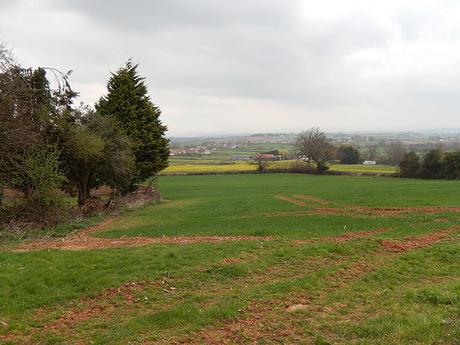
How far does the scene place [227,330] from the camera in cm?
753

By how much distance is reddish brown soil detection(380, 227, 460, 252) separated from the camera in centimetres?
1431

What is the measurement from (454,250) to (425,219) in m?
8.43

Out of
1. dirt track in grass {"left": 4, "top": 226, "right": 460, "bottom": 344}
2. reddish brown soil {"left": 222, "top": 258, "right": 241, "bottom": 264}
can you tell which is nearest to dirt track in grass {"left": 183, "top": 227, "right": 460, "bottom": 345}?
dirt track in grass {"left": 4, "top": 226, "right": 460, "bottom": 344}

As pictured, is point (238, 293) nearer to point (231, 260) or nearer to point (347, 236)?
point (231, 260)

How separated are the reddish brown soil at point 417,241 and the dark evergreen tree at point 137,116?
2645 cm

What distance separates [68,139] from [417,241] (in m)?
23.1

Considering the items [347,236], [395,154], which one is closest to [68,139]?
[347,236]

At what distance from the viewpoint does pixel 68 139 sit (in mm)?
28688

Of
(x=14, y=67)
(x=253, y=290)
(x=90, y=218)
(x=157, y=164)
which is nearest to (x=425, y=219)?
(x=253, y=290)

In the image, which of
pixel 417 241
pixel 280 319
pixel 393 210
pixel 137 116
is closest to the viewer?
pixel 280 319

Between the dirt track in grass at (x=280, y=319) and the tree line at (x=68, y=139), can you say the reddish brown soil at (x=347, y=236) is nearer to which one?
the dirt track in grass at (x=280, y=319)

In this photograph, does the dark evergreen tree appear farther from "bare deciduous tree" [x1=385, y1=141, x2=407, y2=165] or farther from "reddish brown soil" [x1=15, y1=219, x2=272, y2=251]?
"bare deciduous tree" [x1=385, y1=141, x2=407, y2=165]

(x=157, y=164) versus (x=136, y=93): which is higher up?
(x=136, y=93)

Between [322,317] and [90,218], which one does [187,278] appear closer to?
[322,317]
